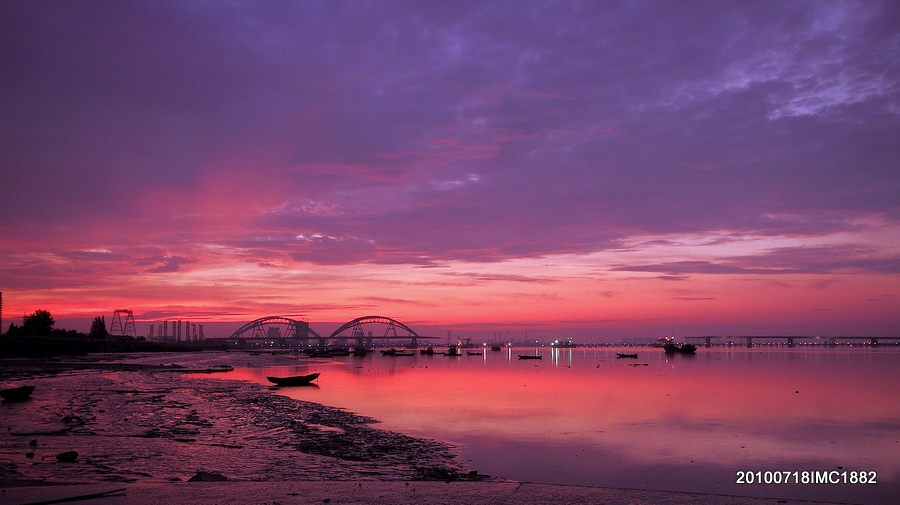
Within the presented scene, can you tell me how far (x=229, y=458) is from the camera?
48.5 ft

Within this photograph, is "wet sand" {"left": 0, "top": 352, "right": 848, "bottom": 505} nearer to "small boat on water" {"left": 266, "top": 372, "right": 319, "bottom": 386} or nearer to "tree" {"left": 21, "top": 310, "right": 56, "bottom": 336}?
"small boat on water" {"left": 266, "top": 372, "right": 319, "bottom": 386}

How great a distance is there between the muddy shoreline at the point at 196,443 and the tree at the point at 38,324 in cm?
9847

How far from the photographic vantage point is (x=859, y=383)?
52.5 metres

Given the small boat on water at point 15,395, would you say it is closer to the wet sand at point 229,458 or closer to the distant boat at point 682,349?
the wet sand at point 229,458

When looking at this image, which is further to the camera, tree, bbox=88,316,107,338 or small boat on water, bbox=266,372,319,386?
tree, bbox=88,316,107,338

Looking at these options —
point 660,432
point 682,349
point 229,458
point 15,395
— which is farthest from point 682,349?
point 229,458

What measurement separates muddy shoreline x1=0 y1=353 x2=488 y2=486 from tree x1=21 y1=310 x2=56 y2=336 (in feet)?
323

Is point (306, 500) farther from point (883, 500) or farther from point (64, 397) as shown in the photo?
point (64, 397)

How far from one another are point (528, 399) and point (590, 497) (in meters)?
27.4

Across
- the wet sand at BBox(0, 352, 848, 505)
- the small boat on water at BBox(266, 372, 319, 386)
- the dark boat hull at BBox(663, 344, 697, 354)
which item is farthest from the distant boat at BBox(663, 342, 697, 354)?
the wet sand at BBox(0, 352, 848, 505)

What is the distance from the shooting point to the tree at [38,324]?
356 ft

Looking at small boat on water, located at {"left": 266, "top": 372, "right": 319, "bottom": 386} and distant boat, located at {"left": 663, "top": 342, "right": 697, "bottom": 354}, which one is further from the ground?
small boat on water, located at {"left": 266, "top": 372, "right": 319, "bottom": 386}

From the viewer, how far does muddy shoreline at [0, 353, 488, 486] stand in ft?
41.6

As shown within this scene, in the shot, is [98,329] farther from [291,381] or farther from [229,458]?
[229,458]
